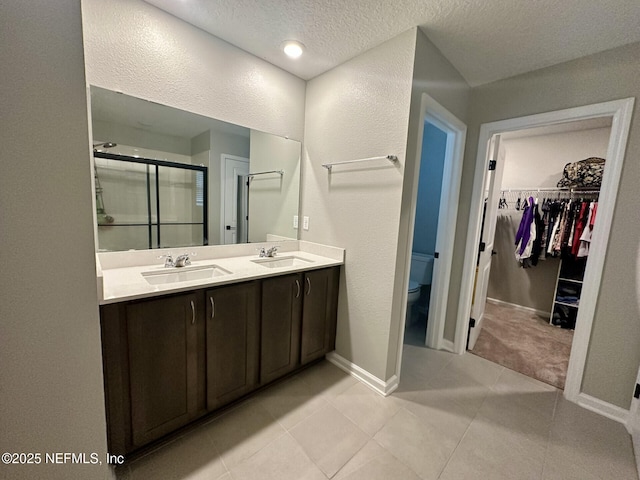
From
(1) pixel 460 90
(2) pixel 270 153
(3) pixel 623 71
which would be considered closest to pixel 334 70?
(2) pixel 270 153

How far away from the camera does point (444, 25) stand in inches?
60.4

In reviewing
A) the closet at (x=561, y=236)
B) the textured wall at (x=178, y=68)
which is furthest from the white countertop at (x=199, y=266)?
the closet at (x=561, y=236)

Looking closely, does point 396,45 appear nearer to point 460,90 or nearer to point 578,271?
point 460,90

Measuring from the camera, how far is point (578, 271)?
10.3ft

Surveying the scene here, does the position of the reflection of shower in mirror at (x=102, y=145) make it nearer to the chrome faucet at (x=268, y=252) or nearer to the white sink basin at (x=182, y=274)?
the white sink basin at (x=182, y=274)

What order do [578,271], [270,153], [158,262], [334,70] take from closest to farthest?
[158,262] < [334,70] < [270,153] < [578,271]

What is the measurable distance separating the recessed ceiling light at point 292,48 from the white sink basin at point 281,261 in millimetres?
1526

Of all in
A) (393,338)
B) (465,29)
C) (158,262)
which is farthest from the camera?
(393,338)

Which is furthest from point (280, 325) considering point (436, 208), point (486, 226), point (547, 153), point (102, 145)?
point (547, 153)

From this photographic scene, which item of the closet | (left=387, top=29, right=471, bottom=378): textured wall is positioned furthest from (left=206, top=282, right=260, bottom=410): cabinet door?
the closet

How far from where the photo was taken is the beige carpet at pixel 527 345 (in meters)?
2.20

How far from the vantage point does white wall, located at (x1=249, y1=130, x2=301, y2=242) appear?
7.09 ft

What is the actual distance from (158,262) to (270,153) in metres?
1.21

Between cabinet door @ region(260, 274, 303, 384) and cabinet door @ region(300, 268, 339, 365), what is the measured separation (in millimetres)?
64
